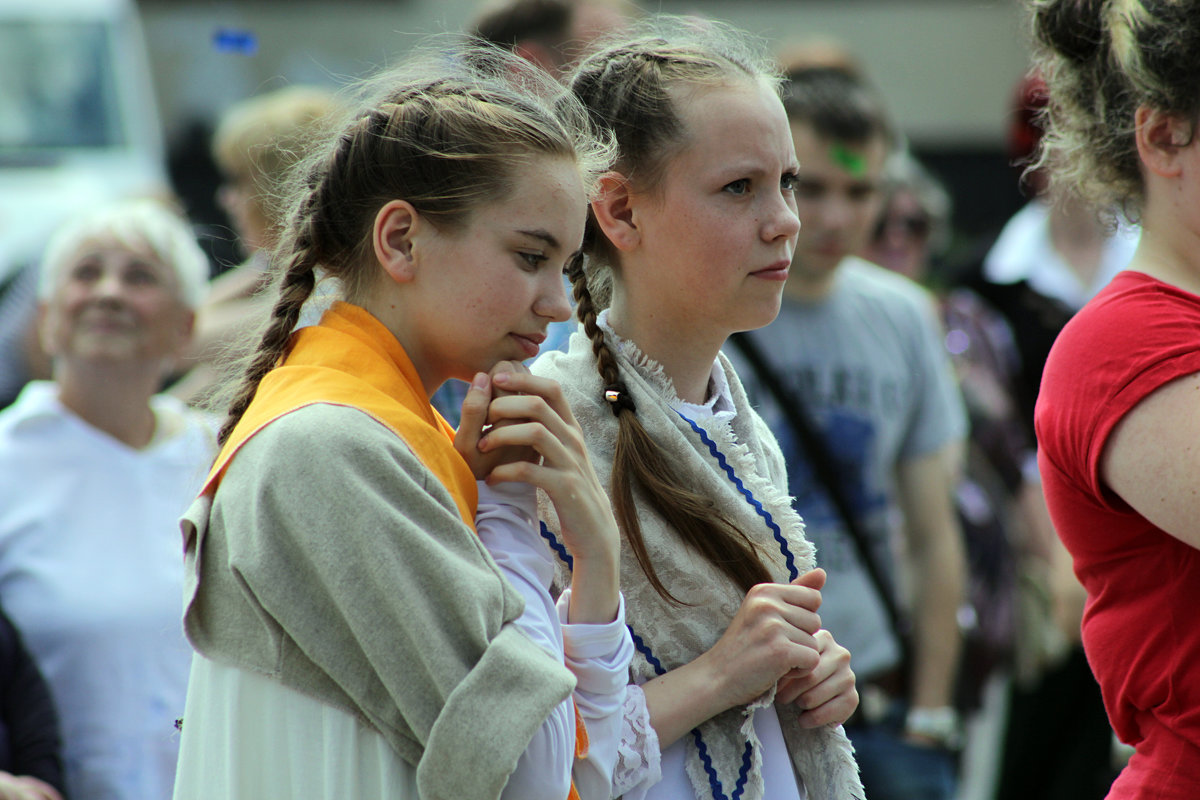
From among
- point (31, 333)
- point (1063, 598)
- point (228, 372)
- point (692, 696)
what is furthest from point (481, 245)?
point (1063, 598)

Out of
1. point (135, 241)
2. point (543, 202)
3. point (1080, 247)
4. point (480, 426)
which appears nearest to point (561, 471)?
point (480, 426)

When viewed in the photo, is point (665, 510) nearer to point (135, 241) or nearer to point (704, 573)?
point (704, 573)

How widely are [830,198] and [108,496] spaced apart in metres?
1.97

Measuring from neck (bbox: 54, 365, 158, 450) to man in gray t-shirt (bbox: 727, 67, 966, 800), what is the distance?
146 centimetres

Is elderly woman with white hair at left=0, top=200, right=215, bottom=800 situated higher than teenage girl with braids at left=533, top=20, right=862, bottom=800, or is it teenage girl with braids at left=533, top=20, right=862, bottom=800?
teenage girl with braids at left=533, top=20, right=862, bottom=800

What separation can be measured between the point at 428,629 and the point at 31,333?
3.09 meters

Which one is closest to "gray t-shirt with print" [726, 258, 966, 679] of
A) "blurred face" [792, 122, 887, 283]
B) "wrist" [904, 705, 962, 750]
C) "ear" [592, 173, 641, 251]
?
"blurred face" [792, 122, 887, 283]

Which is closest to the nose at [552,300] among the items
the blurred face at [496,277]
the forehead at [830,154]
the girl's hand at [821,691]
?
the blurred face at [496,277]

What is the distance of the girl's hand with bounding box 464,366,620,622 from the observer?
1.54m

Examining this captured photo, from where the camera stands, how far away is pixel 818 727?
1791mm

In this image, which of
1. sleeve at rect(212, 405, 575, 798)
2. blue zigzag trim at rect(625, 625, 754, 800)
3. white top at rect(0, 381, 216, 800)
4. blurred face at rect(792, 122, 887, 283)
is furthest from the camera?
blurred face at rect(792, 122, 887, 283)

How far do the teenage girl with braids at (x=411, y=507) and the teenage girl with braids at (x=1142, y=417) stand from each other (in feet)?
2.18

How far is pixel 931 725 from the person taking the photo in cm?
358

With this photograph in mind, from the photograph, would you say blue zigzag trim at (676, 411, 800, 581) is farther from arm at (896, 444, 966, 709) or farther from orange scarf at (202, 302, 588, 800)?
arm at (896, 444, 966, 709)
